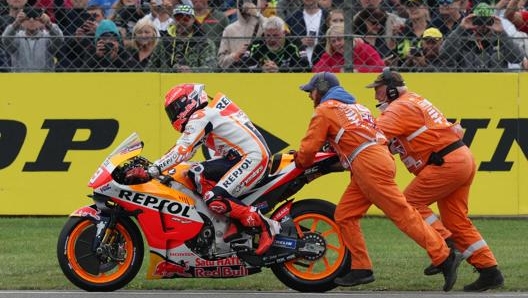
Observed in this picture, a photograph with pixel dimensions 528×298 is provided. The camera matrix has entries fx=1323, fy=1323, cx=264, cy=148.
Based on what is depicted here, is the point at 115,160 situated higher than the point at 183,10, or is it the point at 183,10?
the point at 115,160

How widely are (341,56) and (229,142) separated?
4204 millimetres

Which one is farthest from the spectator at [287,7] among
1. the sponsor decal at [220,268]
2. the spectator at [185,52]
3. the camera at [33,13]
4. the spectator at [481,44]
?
the sponsor decal at [220,268]

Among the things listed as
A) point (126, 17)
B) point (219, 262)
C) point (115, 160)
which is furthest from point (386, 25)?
point (115, 160)

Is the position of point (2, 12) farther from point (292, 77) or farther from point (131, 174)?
point (131, 174)

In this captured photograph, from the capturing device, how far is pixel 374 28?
46.0 feet

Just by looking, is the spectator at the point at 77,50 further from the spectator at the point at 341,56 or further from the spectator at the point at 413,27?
the spectator at the point at 413,27

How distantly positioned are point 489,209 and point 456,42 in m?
1.81

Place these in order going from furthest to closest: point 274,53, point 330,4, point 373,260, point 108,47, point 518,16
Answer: point 330,4 < point 518,16 < point 108,47 < point 274,53 < point 373,260

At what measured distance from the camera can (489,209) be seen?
46.0 feet

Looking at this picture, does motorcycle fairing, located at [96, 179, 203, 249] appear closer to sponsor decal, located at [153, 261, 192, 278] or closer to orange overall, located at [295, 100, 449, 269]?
sponsor decal, located at [153, 261, 192, 278]

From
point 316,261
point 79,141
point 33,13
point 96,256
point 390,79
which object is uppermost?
point 390,79

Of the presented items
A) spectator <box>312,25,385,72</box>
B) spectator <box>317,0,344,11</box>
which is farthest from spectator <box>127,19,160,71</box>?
spectator <box>317,0,344,11</box>

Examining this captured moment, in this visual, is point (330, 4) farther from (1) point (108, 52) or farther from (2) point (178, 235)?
(2) point (178, 235)

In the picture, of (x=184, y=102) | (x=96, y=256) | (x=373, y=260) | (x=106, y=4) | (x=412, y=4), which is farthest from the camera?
(x=106, y=4)
